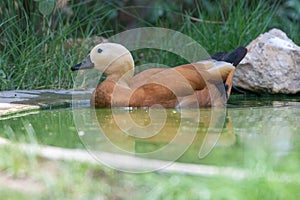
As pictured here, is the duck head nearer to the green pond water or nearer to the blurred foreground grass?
the green pond water

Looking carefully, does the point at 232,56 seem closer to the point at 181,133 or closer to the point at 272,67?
the point at 272,67

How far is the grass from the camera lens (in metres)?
5.98

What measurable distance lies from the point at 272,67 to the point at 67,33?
2.04 meters

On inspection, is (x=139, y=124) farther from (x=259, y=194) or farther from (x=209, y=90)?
(x=259, y=194)

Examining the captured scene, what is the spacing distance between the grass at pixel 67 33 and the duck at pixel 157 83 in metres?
1.05

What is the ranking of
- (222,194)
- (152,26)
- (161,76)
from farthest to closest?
1. (152,26)
2. (161,76)
3. (222,194)

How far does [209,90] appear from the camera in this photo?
192 inches

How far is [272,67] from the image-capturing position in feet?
20.2

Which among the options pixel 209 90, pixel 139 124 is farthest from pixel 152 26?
pixel 139 124

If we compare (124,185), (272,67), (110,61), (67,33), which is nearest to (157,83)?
(110,61)

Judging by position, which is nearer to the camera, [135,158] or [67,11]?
[135,158]

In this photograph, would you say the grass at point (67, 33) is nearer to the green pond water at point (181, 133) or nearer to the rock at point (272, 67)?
the rock at point (272, 67)

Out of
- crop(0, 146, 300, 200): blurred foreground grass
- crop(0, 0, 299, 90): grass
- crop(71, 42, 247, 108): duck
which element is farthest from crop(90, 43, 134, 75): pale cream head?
crop(0, 146, 300, 200): blurred foreground grass

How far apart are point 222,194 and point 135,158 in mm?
484
